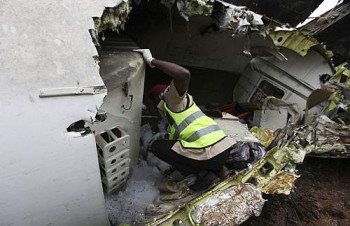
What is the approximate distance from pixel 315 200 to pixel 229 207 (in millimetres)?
2135

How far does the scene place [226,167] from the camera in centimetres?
310

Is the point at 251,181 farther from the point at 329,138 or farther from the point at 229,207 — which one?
the point at 329,138

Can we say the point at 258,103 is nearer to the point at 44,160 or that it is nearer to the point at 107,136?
the point at 107,136

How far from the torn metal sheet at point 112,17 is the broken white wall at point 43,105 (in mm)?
57

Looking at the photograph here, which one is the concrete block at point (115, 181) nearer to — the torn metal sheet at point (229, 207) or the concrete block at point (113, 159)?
the concrete block at point (113, 159)

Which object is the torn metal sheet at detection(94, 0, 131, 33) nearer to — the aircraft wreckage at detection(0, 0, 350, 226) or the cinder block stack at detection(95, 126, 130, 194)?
the aircraft wreckage at detection(0, 0, 350, 226)

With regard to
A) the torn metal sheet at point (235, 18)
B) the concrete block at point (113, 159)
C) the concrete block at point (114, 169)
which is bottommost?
the concrete block at point (114, 169)

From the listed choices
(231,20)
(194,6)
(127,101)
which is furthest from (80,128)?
(231,20)

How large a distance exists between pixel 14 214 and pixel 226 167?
1.76 m

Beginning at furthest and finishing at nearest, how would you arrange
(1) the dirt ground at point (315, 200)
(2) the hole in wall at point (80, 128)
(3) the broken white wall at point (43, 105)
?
(1) the dirt ground at point (315, 200)
(2) the hole in wall at point (80, 128)
(3) the broken white wall at point (43, 105)

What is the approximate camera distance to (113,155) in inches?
111

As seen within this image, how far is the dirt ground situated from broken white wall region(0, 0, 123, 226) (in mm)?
2412

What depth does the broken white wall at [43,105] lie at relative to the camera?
181 cm

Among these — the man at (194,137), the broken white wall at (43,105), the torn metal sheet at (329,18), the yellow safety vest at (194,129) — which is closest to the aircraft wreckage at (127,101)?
the broken white wall at (43,105)
